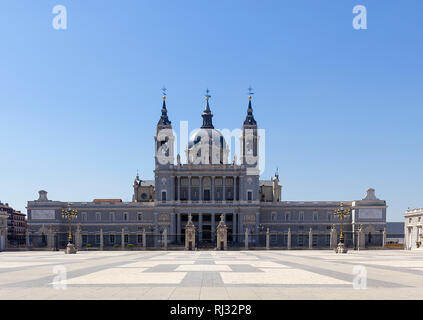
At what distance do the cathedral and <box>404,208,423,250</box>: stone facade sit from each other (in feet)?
25.0

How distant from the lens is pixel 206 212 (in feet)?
377

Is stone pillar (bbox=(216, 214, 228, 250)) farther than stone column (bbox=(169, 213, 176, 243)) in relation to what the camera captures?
No

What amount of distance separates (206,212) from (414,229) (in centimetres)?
4438

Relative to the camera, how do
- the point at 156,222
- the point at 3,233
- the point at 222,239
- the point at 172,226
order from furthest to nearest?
the point at 156,222 → the point at 172,226 → the point at 3,233 → the point at 222,239

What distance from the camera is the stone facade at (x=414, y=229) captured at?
96.6 m

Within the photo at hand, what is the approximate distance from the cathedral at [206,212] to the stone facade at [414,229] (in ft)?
25.0

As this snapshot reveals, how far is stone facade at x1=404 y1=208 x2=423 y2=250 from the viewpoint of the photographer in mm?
96562

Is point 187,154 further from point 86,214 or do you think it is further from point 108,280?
point 108,280

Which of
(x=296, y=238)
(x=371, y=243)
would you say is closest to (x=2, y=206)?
(x=296, y=238)

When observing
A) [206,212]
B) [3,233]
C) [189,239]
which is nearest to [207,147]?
[206,212]

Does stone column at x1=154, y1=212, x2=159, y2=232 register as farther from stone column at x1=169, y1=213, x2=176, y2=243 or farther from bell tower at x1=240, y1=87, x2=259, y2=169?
bell tower at x1=240, y1=87, x2=259, y2=169

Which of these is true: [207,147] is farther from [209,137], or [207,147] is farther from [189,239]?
[189,239]

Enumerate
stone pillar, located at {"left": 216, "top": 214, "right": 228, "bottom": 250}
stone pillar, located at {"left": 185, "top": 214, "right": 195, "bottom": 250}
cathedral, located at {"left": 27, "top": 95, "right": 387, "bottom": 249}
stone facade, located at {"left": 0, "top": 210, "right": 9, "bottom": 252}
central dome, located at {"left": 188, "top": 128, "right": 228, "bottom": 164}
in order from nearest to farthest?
stone pillar, located at {"left": 185, "top": 214, "right": 195, "bottom": 250}
stone pillar, located at {"left": 216, "top": 214, "right": 228, "bottom": 250}
stone facade, located at {"left": 0, "top": 210, "right": 9, "bottom": 252}
cathedral, located at {"left": 27, "top": 95, "right": 387, "bottom": 249}
central dome, located at {"left": 188, "top": 128, "right": 228, "bottom": 164}

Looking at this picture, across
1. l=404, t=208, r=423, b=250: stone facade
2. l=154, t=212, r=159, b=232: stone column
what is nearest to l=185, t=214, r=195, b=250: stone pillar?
l=154, t=212, r=159, b=232: stone column
